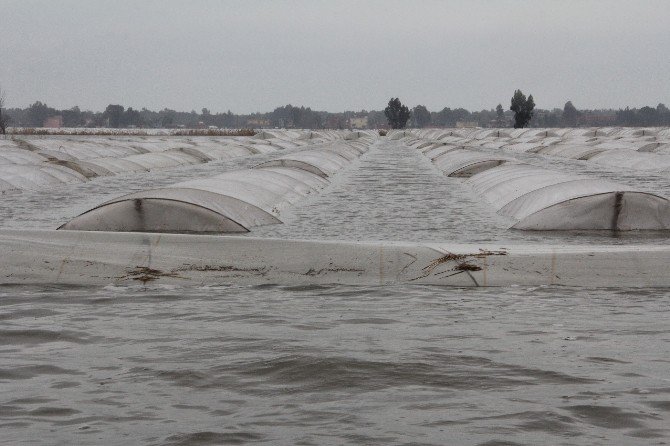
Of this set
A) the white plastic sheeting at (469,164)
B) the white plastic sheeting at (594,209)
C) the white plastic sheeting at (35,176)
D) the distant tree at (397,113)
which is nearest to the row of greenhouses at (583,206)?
the white plastic sheeting at (594,209)

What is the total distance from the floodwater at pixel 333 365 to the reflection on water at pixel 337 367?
2cm

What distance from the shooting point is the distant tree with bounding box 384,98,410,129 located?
6432 inches

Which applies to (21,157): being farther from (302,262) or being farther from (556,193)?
(302,262)

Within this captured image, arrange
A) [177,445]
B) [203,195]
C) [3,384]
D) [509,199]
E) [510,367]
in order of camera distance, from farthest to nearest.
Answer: [509,199] < [203,195] < [510,367] < [3,384] < [177,445]

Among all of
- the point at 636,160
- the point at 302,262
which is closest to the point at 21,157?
the point at 636,160

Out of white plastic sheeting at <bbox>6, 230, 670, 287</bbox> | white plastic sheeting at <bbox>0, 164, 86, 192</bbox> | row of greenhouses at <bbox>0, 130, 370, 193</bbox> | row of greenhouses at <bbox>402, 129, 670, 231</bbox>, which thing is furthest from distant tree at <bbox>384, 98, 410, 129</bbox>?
white plastic sheeting at <bbox>6, 230, 670, 287</bbox>

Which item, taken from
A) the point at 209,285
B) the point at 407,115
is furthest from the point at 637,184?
the point at 407,115

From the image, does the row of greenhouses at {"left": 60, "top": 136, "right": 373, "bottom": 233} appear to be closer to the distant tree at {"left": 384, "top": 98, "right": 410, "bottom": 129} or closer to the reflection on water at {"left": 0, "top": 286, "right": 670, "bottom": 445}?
the reflection on water at {"left": 0, "top": 286, "right": 670, "bottom": 445}

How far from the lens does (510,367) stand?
7.47m

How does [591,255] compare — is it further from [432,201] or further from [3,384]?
[432,201]

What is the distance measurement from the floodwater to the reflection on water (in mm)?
21

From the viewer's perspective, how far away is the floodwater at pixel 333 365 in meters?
5.91

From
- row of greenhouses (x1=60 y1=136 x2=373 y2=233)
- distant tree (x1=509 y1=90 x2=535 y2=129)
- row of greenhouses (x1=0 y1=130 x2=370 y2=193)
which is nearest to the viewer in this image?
row of greenhouses (x1=60 y1=136 x2=373 y2=233)

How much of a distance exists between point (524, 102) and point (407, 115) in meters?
48.5
